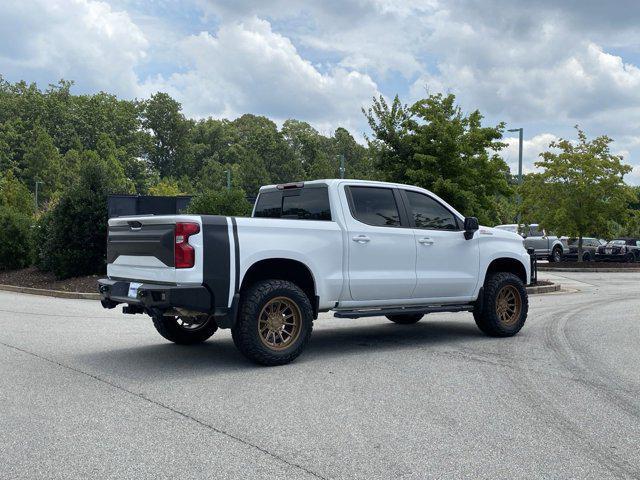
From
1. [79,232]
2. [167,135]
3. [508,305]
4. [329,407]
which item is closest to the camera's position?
[329,407]

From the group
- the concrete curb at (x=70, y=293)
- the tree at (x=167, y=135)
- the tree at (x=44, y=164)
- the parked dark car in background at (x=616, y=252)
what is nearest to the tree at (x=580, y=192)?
the parked dark car in background at (x=616, y=252)

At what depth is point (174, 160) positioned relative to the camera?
375ft

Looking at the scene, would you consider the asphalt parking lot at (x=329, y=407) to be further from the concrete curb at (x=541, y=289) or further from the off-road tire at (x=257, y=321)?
the concrete curb at (x=541, y=289)

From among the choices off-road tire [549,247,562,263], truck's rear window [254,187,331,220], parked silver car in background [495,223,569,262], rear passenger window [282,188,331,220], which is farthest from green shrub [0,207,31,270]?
off-road tire [549,247,562,263]

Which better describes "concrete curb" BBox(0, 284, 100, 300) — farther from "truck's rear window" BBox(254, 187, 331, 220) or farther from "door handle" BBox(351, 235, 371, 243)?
"door handle" BBox(351, 235, 371, 243)

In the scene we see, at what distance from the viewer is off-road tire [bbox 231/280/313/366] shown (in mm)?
7141

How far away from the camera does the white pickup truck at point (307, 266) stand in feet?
22.9

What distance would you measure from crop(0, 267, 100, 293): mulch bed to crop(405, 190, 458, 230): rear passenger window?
1007 cm

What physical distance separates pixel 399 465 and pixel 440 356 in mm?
3886

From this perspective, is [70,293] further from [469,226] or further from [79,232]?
[469,226]

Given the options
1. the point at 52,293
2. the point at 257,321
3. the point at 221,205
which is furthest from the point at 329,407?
the point at 52,293

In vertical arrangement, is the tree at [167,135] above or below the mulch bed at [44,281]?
above

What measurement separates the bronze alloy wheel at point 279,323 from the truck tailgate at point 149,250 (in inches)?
35.9

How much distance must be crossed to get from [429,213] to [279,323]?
2.78 m
